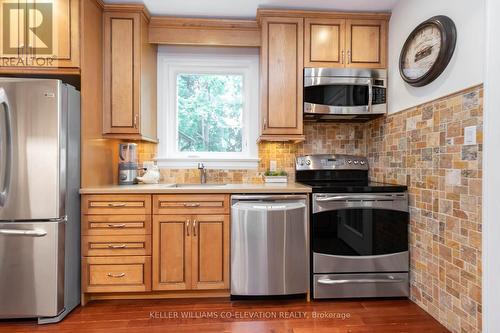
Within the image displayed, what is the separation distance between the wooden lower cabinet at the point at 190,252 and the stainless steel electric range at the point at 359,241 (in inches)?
28.7

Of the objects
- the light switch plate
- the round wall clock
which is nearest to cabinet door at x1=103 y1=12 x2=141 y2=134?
the round wall clock

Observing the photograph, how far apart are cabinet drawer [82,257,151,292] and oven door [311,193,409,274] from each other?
1.36 metres

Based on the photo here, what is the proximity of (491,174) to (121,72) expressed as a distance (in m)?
2.66

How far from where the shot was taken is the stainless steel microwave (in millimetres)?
2354

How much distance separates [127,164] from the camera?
8.23ft

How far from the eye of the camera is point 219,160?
108 inches

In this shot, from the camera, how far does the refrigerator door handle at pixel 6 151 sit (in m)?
1.77

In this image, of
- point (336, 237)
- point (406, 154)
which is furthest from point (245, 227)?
point (406, 154)

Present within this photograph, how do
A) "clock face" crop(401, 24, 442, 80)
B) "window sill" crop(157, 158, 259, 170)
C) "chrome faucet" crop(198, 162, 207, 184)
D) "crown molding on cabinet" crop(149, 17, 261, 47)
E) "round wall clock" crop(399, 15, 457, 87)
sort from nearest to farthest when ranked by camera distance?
1. "round wall clock" crop(399, 15, 457, 87)
2. "clock face" crop(401, 24, 442, 80)
3. "crown molding on cabinet" crop(149, 17, 261, 47)
4. "chrome faucet" crop(198, 162, 207, 184)
5. "window sill" crop(157, 158, 259, 170)

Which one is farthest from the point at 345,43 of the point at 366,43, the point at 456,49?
the point at 456,49

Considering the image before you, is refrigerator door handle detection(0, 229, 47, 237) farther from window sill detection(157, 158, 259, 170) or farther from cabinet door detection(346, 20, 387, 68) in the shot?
cabinet door detection(346, 20, 387, 68)

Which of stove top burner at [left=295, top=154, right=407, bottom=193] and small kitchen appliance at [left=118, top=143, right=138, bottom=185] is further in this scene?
stove top burner at [left=295, top=154, right=407, bottom=193]

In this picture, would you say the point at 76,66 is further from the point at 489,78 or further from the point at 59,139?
the point at 489,78

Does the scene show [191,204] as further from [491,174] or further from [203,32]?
[491,174]
